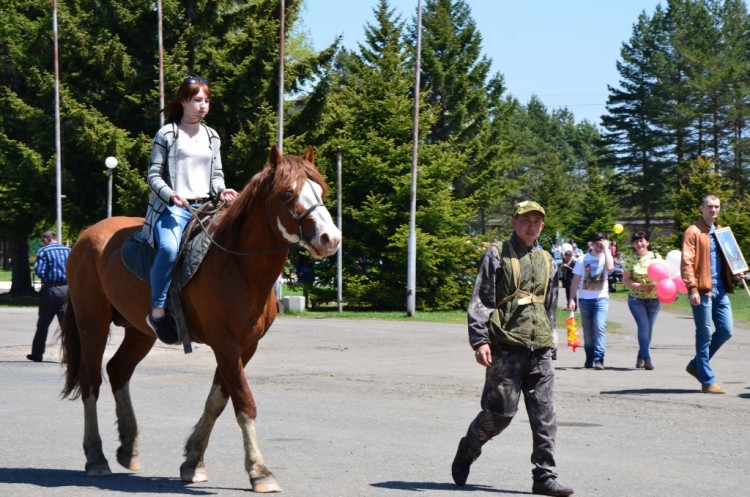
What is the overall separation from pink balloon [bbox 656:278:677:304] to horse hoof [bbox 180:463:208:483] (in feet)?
33.8

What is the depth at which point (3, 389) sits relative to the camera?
523 inches

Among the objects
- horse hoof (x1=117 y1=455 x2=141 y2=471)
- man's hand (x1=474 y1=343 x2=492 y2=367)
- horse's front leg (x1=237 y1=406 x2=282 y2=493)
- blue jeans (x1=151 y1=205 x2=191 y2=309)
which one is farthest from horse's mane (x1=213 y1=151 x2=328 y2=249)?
horse hoof (x1=117 y1=455 x2=141 y2=471)

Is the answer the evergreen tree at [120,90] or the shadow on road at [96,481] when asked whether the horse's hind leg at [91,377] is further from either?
the evergreen tree at [120,90]

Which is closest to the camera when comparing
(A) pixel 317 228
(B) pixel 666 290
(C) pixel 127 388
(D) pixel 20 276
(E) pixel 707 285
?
(A) pixel 317 228

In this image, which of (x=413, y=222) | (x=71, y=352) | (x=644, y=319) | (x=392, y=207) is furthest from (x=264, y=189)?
(x=392, y=207)

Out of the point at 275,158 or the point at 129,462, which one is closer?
the point at 275,158

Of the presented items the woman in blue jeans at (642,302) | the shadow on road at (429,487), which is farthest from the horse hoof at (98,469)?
the woman in blue jeans at (642,302)

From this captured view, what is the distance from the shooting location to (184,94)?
827 centimetres

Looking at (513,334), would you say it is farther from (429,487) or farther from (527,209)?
(429,487)

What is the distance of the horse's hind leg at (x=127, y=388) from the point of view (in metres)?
8.27

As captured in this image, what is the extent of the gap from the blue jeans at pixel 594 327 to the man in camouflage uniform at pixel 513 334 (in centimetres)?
915

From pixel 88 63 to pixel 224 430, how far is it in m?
35.2

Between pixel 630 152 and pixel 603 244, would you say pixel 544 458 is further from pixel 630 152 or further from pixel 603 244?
pixel 630 152

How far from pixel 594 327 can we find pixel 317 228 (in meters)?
10.4
